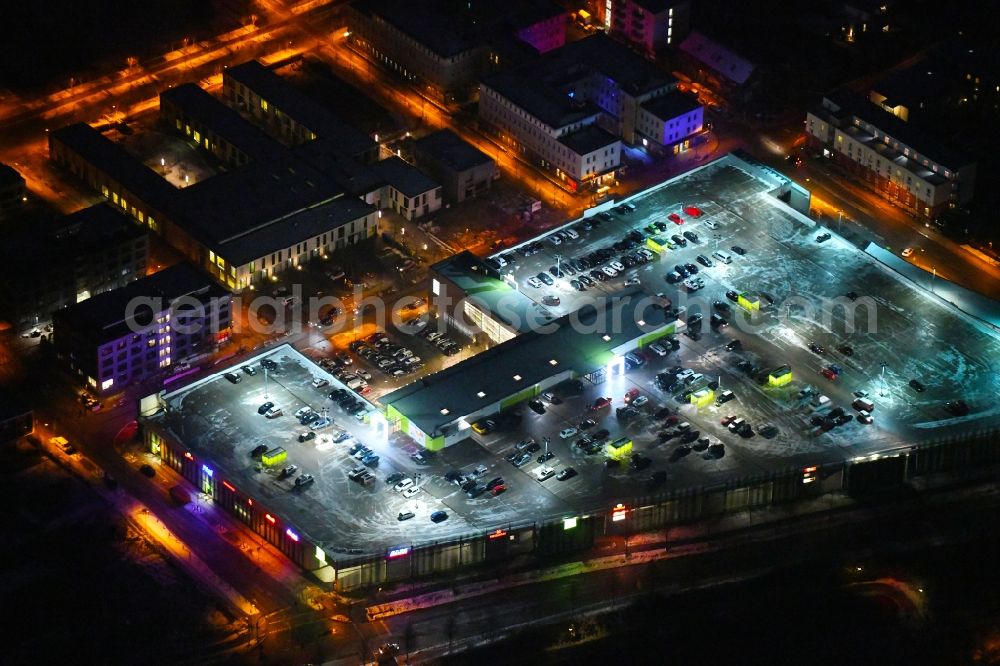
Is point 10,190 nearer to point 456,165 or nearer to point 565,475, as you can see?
point 456,165

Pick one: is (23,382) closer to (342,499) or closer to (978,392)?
(342,499)

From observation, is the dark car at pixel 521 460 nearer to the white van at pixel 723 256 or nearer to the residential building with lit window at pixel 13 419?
the white van at pixel 723 256

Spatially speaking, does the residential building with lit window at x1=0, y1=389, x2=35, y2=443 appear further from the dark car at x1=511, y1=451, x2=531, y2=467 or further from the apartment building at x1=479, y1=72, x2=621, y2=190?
the apartment building at x1=479, y1=72, x2=621, y2=190

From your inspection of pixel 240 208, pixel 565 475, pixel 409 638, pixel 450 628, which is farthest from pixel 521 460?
pixel 240 208

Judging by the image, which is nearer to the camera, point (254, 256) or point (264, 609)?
point (264, 609)

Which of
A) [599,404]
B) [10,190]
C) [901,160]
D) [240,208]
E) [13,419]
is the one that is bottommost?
[599,404]

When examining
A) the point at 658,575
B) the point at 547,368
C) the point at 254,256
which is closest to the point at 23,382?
the point at 254,256
